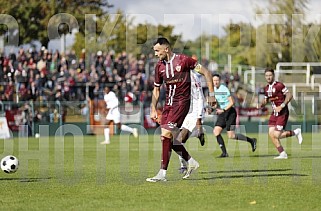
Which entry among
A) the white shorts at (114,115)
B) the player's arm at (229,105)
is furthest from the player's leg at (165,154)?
the white shorts at (114,115)

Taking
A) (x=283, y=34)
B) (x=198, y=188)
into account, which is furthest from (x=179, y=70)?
(x=283, y=34)

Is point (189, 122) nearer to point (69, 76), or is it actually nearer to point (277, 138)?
point (277, 138)

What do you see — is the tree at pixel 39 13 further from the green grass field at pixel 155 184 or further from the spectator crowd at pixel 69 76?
the green grass field at pixel 155 184

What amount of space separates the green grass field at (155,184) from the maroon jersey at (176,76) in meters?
1.46

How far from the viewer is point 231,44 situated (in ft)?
208

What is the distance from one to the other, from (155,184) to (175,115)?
4.29ft

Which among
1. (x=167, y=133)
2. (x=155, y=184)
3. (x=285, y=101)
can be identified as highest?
(x=285, y=101)

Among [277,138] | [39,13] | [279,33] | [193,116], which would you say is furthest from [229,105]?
[279,33]

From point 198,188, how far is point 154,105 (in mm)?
2031

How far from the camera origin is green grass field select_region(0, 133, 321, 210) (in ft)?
30.8

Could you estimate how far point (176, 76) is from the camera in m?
12.2

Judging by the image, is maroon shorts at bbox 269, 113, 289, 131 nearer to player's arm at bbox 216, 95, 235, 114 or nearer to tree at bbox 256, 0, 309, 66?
player's arm at bbox 216, 95, 235, 114

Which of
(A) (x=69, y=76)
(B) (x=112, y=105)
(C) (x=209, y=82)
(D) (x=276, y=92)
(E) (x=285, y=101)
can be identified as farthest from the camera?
(A) (x=69, y=76)

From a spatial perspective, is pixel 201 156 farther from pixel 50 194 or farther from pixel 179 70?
pixel 50 194
